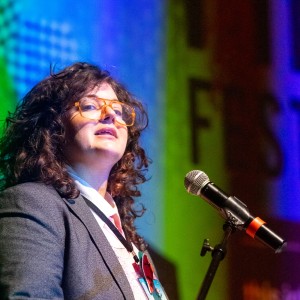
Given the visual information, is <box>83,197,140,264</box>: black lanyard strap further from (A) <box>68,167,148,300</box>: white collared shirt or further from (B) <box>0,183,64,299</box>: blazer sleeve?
(B) <box>0,183,64,299</box>: blazer sleeve

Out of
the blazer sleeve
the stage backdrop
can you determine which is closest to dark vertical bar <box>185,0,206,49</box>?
the stage backdrop

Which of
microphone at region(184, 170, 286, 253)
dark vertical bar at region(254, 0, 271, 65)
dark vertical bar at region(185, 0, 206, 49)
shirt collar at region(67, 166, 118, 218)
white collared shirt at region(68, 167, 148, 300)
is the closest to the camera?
microphone at region(184, 170, 286, 253)

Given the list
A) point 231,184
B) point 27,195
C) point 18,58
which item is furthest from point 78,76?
point 231,184

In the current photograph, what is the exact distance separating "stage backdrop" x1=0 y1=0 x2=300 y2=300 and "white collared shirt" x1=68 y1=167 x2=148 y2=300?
0.59 metres

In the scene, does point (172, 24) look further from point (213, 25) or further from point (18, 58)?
point (18, 58)

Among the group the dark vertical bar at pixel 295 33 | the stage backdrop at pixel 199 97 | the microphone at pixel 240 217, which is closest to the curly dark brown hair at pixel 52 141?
the stage backdrop at pixel 199 97

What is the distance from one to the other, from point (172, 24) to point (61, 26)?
0.66 meters

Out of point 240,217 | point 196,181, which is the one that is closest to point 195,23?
point 196,181

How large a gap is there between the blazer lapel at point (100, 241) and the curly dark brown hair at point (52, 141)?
0.05 meters

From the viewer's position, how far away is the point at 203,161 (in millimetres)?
2961

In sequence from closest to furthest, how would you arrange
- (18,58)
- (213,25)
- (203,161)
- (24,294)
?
(24,294)
(18,58)
(203,161)
(213,25)

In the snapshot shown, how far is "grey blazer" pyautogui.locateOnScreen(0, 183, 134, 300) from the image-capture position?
1622 mm

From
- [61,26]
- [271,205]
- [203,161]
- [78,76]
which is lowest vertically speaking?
[271,205]

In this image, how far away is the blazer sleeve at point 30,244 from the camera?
5.26 ft
